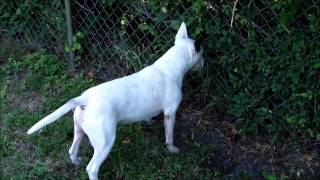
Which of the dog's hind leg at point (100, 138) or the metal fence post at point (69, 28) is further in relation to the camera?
the metal fence post at point (69, 28)

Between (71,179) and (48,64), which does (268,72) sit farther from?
(48,64)

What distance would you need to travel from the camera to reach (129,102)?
4.25 metres

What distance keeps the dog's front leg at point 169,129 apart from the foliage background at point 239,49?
24.5 inches

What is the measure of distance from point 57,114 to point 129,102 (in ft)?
1.96

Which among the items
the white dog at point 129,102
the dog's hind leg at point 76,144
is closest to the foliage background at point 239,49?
the white dog at point 129,102

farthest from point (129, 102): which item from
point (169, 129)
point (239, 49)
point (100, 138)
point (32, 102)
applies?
point (32, 102)

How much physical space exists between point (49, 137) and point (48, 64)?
4.52ft

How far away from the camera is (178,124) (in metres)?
5.14

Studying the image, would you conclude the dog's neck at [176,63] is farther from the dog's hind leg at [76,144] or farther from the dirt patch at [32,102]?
the dirt patch at [32,102]

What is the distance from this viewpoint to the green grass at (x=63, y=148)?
14.6ft

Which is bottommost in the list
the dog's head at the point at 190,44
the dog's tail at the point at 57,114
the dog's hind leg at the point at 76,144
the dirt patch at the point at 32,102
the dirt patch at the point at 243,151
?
the dirt patch at the point at 32,102

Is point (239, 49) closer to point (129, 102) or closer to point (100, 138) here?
point (129, 102)

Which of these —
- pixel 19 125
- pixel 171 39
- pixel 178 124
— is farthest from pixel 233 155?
pixel 19 125

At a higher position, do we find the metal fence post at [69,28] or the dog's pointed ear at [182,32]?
the dog's pointed ear at [182,32]
